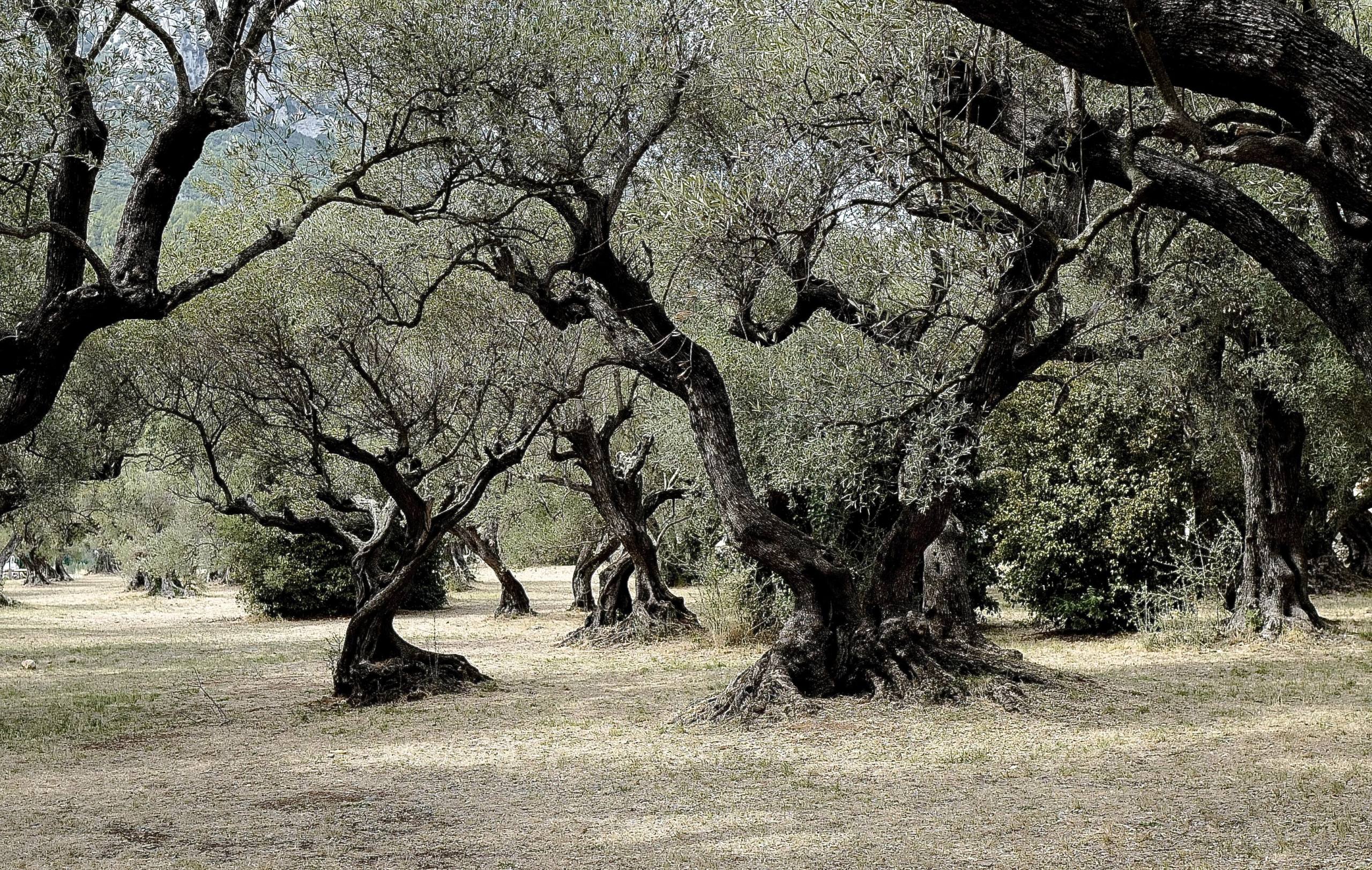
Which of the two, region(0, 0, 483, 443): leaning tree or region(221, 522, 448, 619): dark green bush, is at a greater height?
region(0, 0, 483, 443): leaning tree

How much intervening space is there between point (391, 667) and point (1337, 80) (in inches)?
431

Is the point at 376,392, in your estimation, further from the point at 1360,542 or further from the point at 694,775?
the point at 1360,542

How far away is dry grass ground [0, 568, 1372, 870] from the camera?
6.11 m

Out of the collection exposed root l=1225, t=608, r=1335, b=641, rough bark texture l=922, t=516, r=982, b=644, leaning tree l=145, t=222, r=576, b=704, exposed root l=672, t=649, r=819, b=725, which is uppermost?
leaning tree l=145, t=222, r=576, b=704

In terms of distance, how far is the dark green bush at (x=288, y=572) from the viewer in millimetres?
25406

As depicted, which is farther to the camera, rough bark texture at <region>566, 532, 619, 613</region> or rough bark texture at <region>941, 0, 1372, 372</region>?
rough bark texture at <region>566, 532, 619, 613</region>

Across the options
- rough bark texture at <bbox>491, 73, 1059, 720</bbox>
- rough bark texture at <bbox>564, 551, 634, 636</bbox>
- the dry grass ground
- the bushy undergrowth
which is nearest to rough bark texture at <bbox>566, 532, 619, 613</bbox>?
rough bark texture at <bbox>564, 551, 634, 636</bbox>

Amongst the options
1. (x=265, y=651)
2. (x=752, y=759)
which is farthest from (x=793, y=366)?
(x=265, y=651)

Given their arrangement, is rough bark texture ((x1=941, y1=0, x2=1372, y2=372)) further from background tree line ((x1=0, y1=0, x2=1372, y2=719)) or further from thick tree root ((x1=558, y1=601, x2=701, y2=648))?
thick tree root ((x1=558, y1=601, x2=701, y2=648))

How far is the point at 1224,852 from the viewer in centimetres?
566

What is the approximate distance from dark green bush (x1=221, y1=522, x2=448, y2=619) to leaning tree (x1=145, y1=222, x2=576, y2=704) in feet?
31.8

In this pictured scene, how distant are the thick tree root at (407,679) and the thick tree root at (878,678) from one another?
364 centimetres

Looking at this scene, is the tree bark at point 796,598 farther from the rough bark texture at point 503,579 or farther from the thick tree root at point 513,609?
the thick tree root at point 513,609

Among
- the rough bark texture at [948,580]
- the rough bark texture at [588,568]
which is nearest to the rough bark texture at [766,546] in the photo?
the rough bark texture at [948,580]
